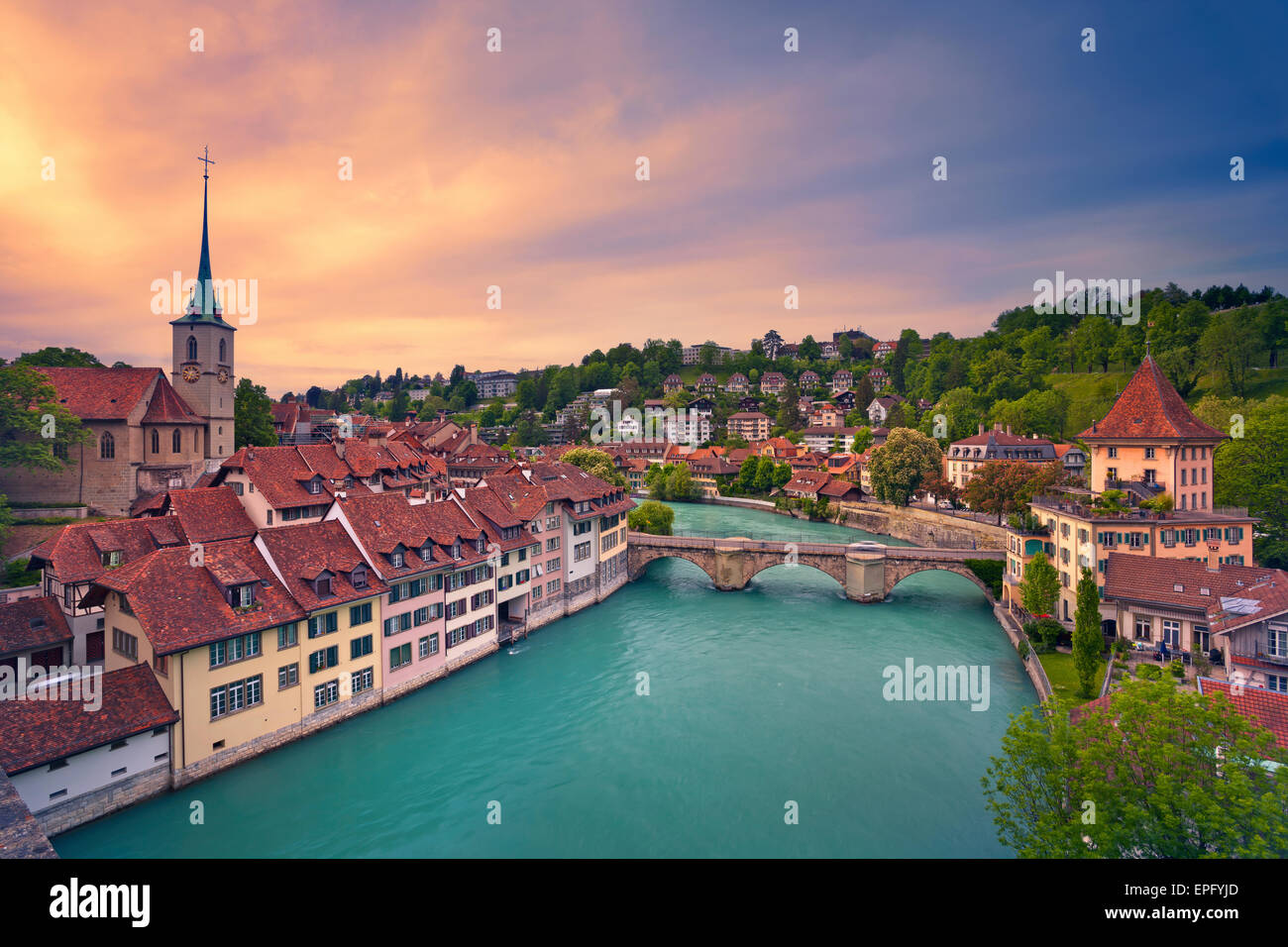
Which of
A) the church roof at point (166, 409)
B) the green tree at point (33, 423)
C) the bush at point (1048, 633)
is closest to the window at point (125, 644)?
the green tree at point (33, 423)

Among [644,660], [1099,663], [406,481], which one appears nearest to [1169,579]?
[1099,663]

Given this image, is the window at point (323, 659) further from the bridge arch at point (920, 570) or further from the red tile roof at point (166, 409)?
the bridge arch at point (920, 570)

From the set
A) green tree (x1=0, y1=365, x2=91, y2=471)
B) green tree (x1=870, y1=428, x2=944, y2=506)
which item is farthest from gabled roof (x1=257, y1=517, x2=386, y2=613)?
green tree (x1=870, y1=428, x2=944, y2=506)

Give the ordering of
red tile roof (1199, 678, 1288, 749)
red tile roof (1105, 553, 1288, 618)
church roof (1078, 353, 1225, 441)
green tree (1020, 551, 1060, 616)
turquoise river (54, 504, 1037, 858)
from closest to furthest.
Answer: red tile roof (1199, 678, 1288, 749), turquoise river (54, 504, 1037, 858), red tile roof (1105, 553, 1288, 618), green tree (1020, 551, 1060, 616), church roof (1078, 353, 1225, 441)

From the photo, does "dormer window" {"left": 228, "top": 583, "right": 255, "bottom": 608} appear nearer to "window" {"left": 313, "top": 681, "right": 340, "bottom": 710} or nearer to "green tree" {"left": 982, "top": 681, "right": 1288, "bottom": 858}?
"window" {"left": 313, "top": 681, "right": 340, "bottom": 710}

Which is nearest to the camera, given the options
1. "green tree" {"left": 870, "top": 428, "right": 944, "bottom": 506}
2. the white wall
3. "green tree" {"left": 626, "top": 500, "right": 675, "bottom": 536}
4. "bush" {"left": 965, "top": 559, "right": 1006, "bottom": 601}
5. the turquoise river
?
the white wall
